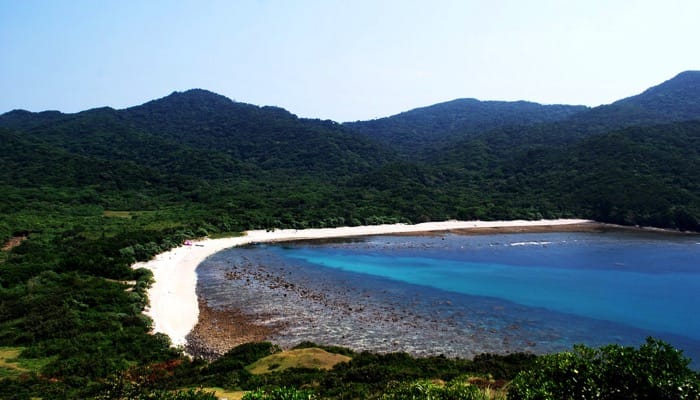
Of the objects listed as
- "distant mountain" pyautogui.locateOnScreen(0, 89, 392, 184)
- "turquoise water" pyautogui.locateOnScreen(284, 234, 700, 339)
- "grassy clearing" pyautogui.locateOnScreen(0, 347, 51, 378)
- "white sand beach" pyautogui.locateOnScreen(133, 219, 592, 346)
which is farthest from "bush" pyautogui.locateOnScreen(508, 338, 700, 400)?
"distant mountain" pyautogui.locateOnScreen(0, 89, 392, 184)

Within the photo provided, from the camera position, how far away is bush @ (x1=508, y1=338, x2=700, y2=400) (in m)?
11.8

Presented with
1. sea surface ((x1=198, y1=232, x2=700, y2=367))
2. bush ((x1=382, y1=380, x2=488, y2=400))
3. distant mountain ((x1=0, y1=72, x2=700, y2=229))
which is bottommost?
sea surface ((x1=198, y1=232, x2=700, y2=367))

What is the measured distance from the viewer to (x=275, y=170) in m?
168

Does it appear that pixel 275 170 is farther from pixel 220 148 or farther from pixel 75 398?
pixel 75 398

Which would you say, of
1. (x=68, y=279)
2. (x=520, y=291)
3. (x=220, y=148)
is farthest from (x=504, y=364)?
(x=220, y=148)

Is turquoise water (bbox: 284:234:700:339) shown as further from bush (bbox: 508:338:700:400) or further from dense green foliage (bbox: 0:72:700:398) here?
bush (bbox: 508:338:700:400)

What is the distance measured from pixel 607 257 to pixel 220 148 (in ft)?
549

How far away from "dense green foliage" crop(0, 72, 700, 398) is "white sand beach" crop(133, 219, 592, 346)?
1.93 meters

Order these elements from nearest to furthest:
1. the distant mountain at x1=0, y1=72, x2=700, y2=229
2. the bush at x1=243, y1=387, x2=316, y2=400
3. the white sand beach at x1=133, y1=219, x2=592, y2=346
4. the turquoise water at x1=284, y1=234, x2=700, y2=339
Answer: the bush at x1=243, y1=387, x2=316, y2=400 → the white sand beach at x1=133, y1=219, x2=592, y2=346 → the turquoise water at x1=284, y1=234, x2=700, y2=339 → the distant mountain at x1=0, y1=72, x2=700, y2=229

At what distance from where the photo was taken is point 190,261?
5847 cm

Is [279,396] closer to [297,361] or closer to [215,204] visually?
[297,361]

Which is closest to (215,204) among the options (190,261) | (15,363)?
(190,261)

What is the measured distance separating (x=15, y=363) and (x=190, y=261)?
3482 cm

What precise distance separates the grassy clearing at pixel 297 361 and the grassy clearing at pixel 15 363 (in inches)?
456
